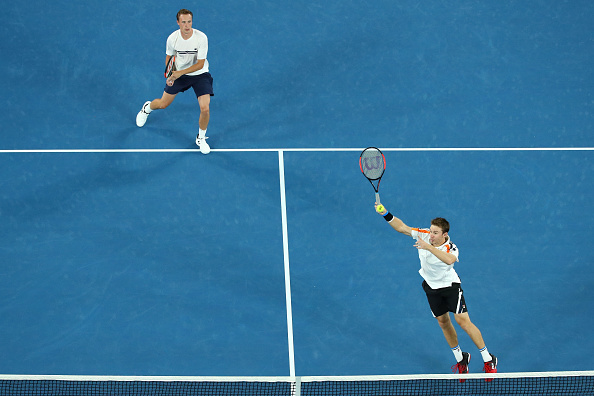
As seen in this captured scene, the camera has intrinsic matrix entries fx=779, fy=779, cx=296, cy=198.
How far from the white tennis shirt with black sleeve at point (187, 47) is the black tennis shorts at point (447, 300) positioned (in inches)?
161

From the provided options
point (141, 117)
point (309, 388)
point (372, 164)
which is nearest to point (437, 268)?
point (372, 164)

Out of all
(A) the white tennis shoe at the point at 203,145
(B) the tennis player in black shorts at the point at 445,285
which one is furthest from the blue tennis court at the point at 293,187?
(B) the tennis player in black shorts at the point at 445,285

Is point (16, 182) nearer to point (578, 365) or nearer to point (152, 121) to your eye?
point (152, 121)

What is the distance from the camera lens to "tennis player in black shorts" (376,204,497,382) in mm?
7176

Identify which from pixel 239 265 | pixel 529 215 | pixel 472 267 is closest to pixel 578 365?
pixel 472 267

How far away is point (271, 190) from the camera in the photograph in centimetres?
958

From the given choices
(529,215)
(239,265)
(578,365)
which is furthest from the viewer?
(529,215)

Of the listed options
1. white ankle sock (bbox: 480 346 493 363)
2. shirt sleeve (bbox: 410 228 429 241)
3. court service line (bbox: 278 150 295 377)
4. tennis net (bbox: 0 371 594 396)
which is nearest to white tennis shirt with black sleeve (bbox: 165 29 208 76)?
court service line (bbox: 278 150 295 377)

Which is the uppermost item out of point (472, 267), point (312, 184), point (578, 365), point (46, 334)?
point (312, 184)

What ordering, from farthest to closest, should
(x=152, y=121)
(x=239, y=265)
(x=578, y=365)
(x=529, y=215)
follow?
(x=152, y=121) → (x=529, y=215) → (x=239, y=265) → (x=578, y=365)

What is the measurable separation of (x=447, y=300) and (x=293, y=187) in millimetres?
2849

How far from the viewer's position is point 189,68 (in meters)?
9.47

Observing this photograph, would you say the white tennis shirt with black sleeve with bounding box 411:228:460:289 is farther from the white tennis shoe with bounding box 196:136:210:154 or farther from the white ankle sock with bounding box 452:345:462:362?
the white tennis shoe with bounding box 196:136:210:154

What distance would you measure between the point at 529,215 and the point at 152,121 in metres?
5.00
